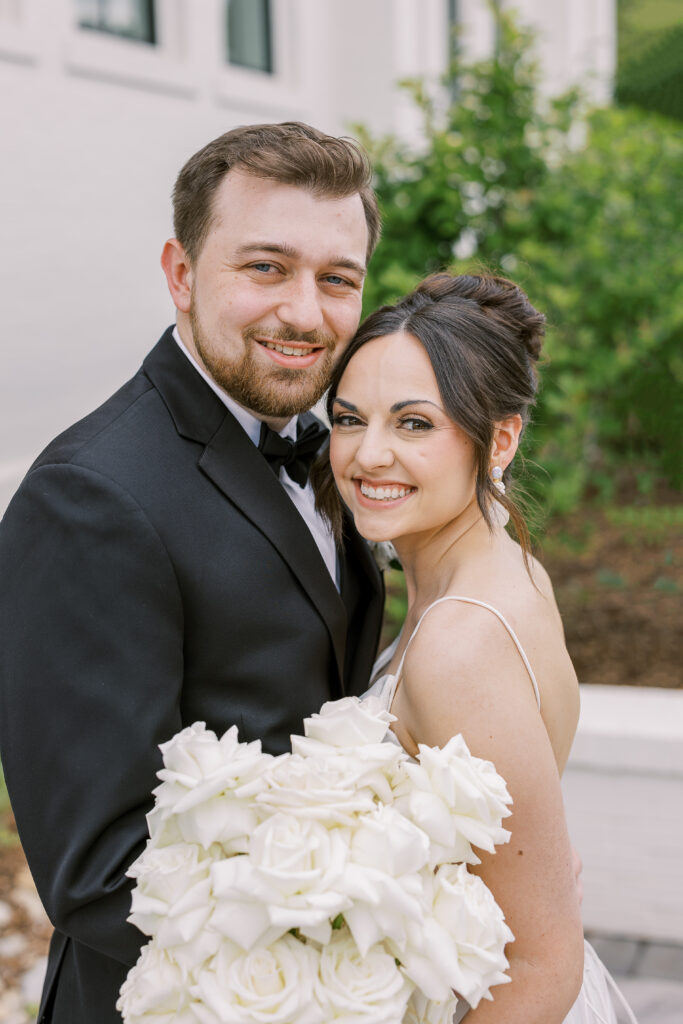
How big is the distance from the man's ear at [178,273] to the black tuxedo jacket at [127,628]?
18cm

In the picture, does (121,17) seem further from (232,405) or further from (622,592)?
(232,405)

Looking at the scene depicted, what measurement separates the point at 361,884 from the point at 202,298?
4.22ft

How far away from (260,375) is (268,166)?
420 mm

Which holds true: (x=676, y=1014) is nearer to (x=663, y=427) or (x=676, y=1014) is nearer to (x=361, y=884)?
(x=361, y=884)

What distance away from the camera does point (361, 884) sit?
1.27 m

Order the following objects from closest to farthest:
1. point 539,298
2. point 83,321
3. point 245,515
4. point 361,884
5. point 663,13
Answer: point 361,884, point 245,515, point 539,298, point 83,321, point 663,13

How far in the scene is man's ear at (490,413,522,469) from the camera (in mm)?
2184

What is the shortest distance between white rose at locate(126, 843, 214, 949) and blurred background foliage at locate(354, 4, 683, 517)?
3605 mm

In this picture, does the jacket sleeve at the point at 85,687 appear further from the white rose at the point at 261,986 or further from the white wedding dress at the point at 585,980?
the white wedding dress at the point at 585,980

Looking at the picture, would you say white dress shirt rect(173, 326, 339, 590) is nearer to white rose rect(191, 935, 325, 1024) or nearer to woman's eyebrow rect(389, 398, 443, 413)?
woman's eyebrow rect(389, 398, 443, 413)

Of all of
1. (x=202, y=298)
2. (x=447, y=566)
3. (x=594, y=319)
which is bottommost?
(x=594, y=319)

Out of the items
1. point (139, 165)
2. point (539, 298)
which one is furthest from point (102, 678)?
point (139, 165)

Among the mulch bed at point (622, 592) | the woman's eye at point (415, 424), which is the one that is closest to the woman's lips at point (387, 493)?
the woman's eye at point (415, 424)

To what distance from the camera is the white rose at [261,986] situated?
1288 mm
